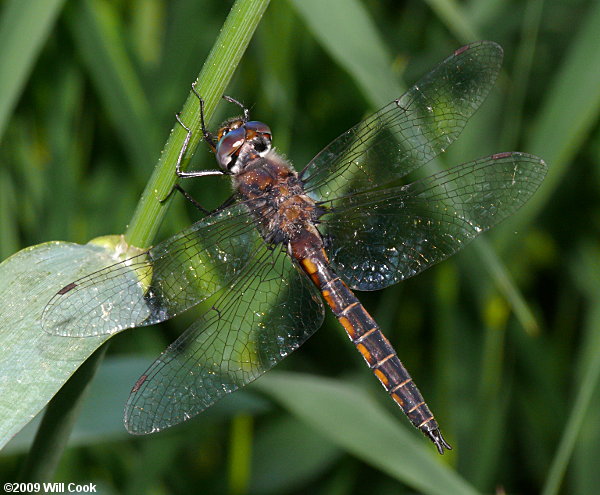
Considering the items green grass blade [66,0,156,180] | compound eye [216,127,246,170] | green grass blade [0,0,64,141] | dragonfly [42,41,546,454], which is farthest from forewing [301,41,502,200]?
green grass blade [0,0,64,141]

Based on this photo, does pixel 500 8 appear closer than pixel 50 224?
No

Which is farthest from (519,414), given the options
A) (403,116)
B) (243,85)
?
(243,85)

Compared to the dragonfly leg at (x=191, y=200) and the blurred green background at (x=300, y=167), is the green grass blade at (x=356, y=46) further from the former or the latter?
the dragonfly leg at (x=191, y=200)

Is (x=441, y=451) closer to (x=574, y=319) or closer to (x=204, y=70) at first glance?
(x=204, y=70)

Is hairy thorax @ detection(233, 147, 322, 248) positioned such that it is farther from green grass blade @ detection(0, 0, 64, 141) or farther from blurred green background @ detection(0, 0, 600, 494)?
green grass blade @ detection(0, 0, 64, 141)

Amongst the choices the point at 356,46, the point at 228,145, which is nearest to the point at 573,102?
the point at 356,46

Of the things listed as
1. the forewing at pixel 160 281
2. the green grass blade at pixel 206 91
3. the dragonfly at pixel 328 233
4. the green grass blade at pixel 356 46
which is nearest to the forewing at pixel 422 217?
the dragonfly at pixel 328 233

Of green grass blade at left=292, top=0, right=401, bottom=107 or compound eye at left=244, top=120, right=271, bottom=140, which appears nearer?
green grass blade at left=292, top=0, right=401, bottom=107
